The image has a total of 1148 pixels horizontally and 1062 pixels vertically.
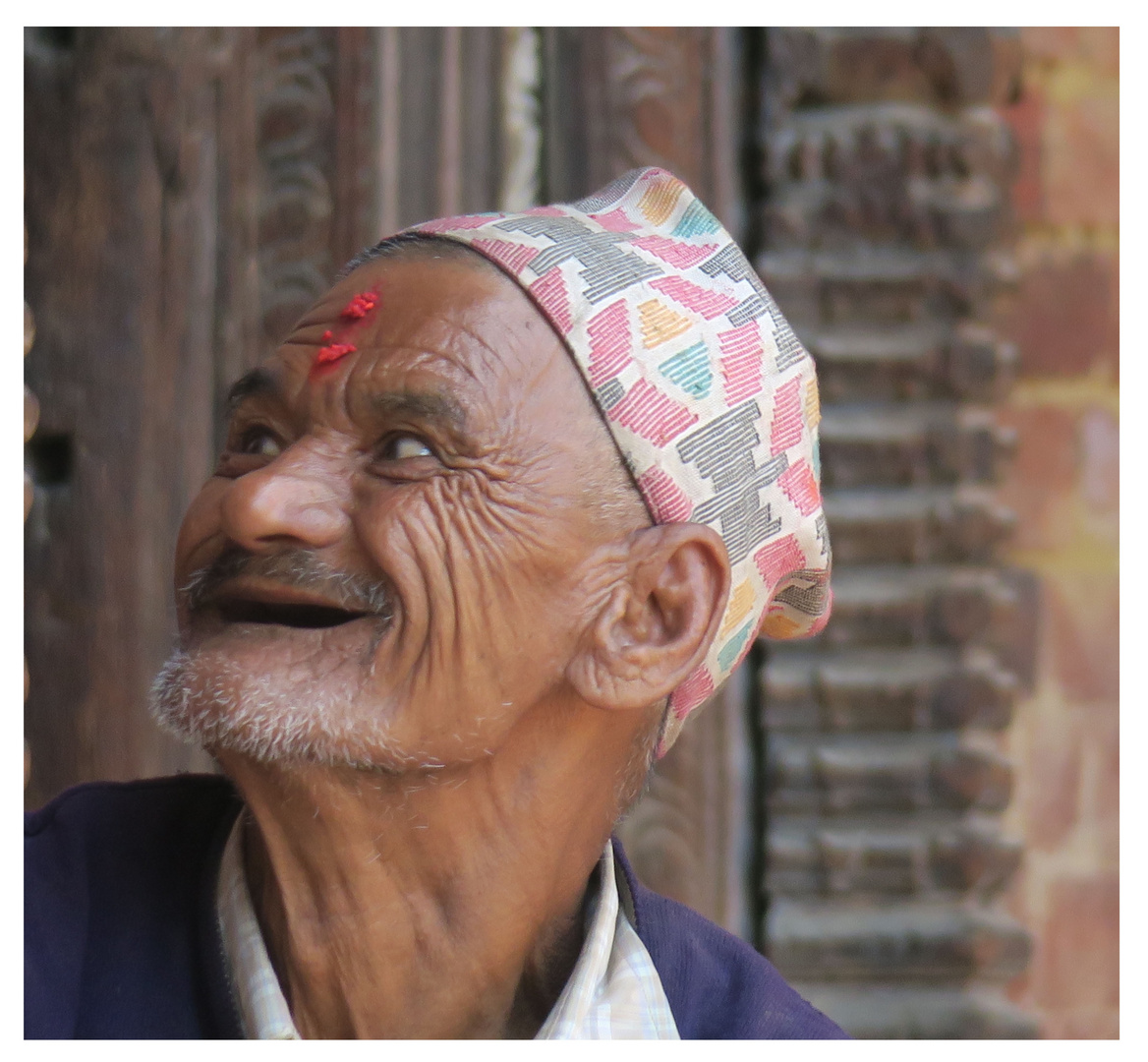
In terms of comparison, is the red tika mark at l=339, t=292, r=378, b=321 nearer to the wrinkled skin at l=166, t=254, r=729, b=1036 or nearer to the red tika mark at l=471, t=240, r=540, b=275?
the wrinkled skin at l=166, t=254, r=729, b=1036

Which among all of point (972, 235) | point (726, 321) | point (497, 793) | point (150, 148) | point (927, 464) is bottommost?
point (497, 793)

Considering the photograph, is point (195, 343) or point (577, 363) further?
point (195, 343)

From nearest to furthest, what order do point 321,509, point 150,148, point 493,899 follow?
point 321,509
point 493,899
point 150,148

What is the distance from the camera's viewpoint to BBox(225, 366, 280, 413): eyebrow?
1712mm

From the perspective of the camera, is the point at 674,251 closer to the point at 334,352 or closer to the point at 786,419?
the point at 786,419

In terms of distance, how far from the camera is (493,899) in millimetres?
1663

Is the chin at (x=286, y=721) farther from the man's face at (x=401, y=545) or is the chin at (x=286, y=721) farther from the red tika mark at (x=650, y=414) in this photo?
the red tika mark at (x=650, y=414)

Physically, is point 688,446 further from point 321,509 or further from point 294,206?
point 294,206

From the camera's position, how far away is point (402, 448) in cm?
163

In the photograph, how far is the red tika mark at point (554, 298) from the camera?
5.41ft

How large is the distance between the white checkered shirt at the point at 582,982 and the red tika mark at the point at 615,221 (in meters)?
1.01

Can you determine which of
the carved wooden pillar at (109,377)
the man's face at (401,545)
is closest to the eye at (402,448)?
the man's face at (401,545)
